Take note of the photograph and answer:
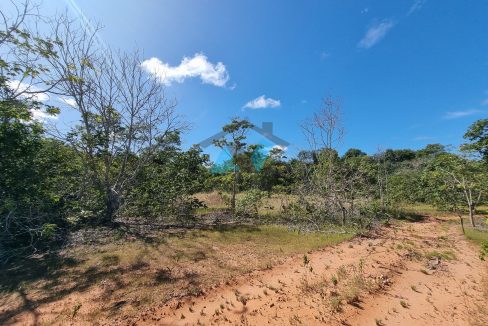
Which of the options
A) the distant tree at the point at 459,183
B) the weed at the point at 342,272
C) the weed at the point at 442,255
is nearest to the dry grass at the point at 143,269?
the weed at the point at 342,272

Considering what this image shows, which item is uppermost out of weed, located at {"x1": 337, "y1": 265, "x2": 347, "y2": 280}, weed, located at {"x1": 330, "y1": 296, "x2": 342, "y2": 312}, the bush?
the bush

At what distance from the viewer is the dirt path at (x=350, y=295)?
3.07 metres

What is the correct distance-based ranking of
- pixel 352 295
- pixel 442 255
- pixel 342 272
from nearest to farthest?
pixel 352 295, pixel 342 272, pixel 442 255

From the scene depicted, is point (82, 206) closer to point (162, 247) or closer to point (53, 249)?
point (53, 249)

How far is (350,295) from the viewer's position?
140 inches

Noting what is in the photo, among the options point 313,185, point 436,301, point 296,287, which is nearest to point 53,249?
point 296,287

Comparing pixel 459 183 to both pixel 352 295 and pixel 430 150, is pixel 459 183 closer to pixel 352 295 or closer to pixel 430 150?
pixel 352 295

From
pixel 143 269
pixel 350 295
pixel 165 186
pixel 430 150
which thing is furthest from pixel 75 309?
pixel 430 150

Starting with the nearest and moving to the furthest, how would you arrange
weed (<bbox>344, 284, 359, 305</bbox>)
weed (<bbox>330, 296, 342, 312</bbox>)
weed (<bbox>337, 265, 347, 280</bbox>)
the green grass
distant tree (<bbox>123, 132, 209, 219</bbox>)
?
weed (<bbox>330, 296, 342, 312</bbox>), weed (<bbox>344, 284, 359, 305</bbox>), weed (<bbox>337, 265, 347, 280</bbox>), the green grass, distant tree (<bbox>123, 132, 209, 219</bbox>)

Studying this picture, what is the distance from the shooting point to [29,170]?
5.36 metres

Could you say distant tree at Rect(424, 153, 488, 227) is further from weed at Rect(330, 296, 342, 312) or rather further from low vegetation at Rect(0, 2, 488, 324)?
weed at Rect(330, 296, 342, 312)

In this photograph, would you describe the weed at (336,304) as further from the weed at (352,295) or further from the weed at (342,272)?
the weed at (342,272)

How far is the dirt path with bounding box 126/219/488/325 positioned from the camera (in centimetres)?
307

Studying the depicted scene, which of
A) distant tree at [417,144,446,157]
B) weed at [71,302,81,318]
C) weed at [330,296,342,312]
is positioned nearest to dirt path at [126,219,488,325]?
weed at [330,296,342,312]
